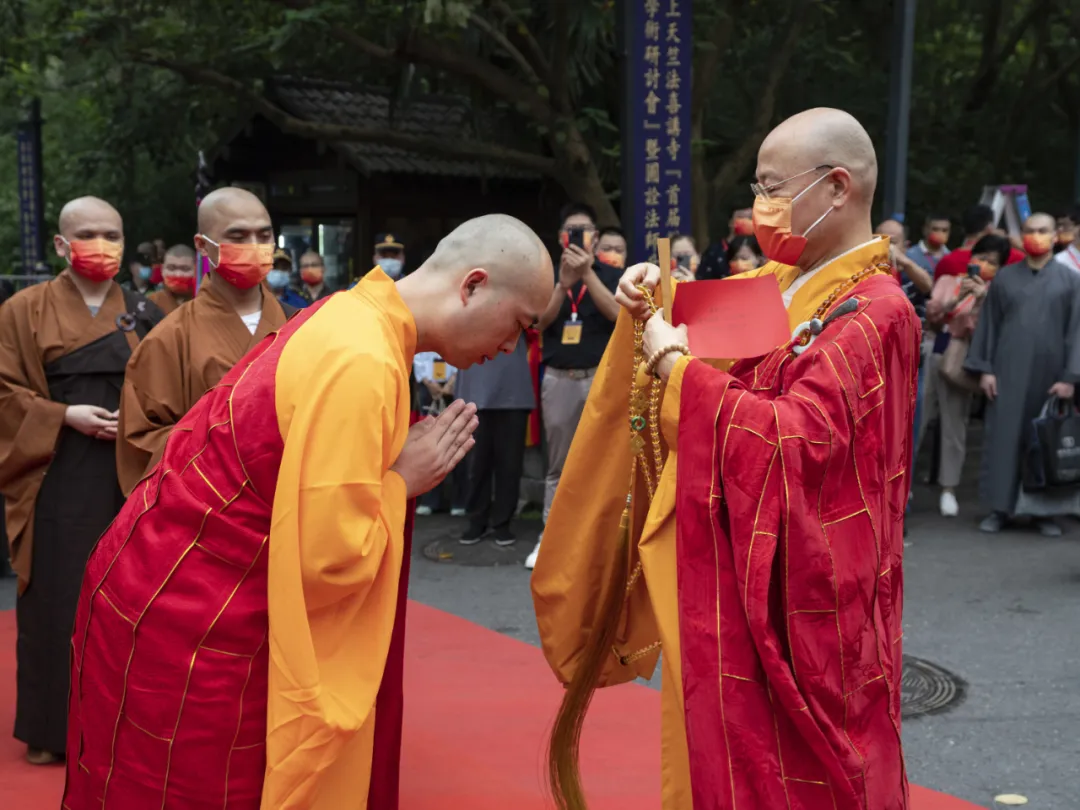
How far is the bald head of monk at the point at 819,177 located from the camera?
2.42 m

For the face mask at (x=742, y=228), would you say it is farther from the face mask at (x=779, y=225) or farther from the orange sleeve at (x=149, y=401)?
the face mask at (x=779, y=225)

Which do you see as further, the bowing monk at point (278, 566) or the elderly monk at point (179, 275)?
the elderly monk at point (179, 275)

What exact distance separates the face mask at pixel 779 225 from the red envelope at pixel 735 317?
85 mm

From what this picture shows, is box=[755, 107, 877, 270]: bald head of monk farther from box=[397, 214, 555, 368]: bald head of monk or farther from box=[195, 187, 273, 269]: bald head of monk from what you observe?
box=[195, 187, 273, 269]: bald head of monk

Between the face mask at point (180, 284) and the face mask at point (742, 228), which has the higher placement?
the face mask at point (742, 228)

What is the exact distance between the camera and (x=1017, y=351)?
725cm

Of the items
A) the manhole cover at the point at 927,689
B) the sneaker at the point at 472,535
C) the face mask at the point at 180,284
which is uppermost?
the face mask at the point at 180,284

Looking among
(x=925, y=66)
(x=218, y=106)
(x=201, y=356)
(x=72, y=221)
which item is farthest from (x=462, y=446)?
(x=925, y=66)

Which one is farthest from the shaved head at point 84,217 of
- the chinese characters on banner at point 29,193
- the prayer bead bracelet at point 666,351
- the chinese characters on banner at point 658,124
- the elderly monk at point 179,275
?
the chinese characters on banner at point 29,193

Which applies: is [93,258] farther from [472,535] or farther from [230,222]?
[472,535]

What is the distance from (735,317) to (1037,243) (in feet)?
17.6

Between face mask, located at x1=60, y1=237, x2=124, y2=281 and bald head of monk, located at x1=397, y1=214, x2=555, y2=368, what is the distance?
6.53 feet

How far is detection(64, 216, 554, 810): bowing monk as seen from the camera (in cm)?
202

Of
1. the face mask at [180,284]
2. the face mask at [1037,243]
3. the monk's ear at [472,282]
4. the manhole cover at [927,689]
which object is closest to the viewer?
the monk's ear at [472,282]
